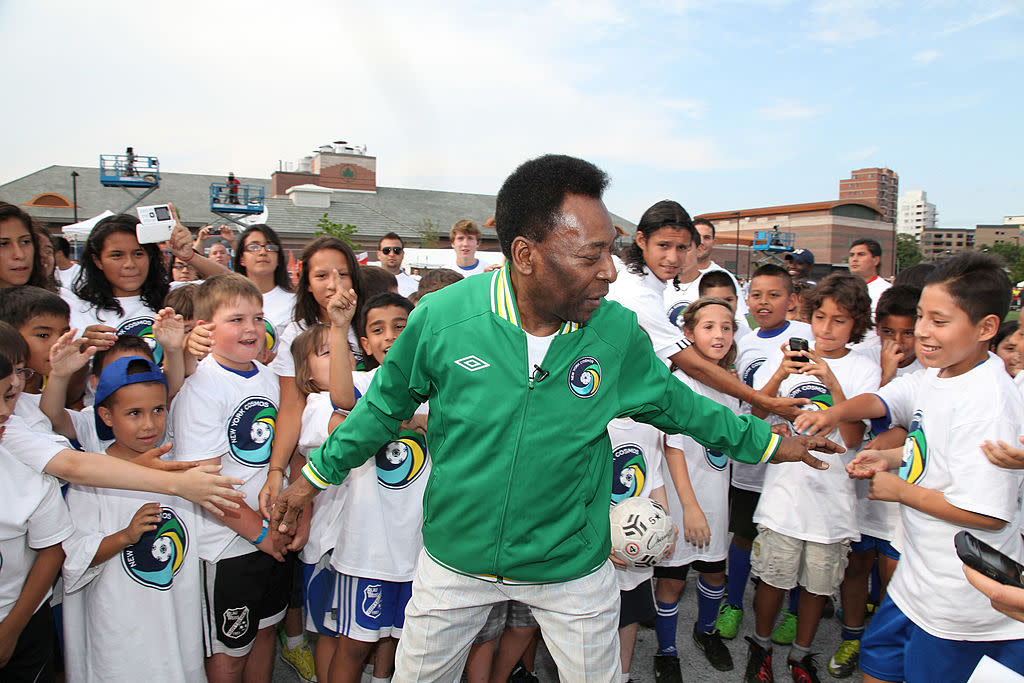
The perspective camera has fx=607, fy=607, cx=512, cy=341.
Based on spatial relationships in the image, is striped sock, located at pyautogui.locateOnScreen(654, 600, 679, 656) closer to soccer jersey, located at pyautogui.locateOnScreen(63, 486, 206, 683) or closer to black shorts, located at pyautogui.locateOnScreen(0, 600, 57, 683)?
soccer jersey, located at pyautogui.locateOnScreen(63, 486, 206, 683)

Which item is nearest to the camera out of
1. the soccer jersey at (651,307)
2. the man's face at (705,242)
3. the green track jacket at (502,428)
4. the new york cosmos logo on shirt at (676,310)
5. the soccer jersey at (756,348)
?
the green track jacket at (502,428)

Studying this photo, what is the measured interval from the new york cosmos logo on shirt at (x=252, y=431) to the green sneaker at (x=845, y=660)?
321 centimetres

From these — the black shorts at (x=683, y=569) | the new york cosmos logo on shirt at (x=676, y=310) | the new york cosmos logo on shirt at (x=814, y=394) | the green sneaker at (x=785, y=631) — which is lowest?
the green sneaker at (x=785, y=631)

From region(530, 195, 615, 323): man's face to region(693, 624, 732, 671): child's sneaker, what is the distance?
256 cm

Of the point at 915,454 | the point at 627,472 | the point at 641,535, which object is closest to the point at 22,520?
the point at 641,535

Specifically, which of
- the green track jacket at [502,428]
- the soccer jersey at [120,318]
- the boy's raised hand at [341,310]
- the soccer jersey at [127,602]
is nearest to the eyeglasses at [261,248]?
the soccer jersey at [120,318]

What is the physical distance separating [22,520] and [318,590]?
1335 mm

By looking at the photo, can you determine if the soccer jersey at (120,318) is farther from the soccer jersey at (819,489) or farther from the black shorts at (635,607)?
the soccer jersey at (819,489)

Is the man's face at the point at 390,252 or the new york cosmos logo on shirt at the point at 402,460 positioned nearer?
the new york cosmos logo on shirt at the point at 402,460

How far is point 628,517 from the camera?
2.57 meters

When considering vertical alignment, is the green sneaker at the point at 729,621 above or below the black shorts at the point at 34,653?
below

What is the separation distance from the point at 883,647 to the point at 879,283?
509 cm

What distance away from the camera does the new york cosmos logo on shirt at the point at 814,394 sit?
10.7 feet

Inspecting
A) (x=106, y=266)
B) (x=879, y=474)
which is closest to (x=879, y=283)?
(x=879, y=474)
